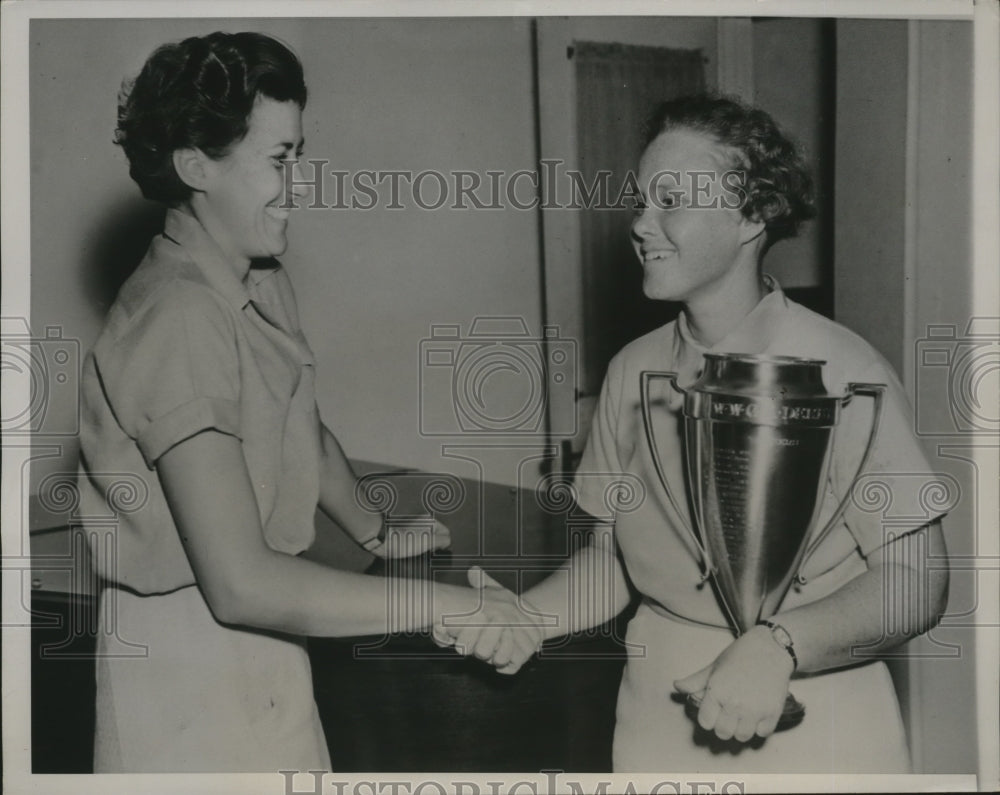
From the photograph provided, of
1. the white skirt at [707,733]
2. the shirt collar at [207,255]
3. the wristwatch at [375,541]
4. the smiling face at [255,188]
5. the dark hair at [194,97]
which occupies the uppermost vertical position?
the dark hair at [194,97]

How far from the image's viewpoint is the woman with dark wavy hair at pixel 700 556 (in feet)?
3.94

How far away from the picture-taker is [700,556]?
3.98ft

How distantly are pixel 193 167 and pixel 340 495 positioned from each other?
41cm

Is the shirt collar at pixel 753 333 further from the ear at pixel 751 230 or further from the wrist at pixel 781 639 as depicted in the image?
the wrist at pixel 781 639

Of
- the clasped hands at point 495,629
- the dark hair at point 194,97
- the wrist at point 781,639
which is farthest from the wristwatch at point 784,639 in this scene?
the dark hair at point 194,97

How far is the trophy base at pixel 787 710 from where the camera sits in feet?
3.95

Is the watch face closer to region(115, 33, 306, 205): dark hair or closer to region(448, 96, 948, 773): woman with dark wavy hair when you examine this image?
region(448, 96, 948, 773): woman with dark wavy hair

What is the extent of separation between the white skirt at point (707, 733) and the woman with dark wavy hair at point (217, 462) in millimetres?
187

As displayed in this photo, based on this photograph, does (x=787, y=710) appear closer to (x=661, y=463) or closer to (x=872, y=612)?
(x=872, y=612)

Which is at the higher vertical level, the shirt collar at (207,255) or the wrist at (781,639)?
the shirt collar at (207,255)

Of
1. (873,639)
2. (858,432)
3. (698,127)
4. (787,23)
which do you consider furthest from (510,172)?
(873,639)

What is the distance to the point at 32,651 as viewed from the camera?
1252 mm

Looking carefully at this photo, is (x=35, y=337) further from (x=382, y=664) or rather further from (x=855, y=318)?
(x=855, y=318)

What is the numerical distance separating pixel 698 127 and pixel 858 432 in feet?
1.29
